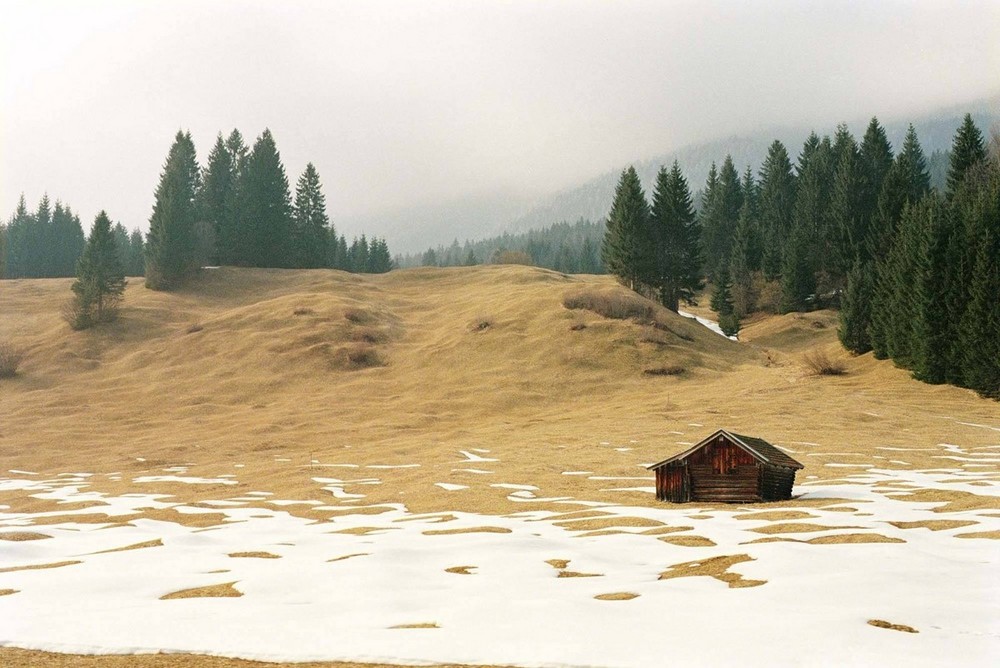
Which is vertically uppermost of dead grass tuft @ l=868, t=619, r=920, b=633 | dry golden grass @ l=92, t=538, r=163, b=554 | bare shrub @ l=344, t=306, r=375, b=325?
bare shrub @ l=344, t=306, r=375, b=325

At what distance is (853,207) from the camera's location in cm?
10106

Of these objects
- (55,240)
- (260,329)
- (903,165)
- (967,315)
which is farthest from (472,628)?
(55,240)

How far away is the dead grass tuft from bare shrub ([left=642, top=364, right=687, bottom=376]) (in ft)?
173

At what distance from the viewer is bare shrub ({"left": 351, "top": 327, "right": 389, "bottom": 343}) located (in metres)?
78.9

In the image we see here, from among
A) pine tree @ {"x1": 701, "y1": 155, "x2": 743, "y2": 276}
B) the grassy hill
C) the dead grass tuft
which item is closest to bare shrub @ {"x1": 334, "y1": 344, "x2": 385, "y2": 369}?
the grassy hill

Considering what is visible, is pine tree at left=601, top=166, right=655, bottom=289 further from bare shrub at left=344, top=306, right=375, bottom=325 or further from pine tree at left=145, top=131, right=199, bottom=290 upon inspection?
pine tree at left=145, top=131, right=199, bottom=290

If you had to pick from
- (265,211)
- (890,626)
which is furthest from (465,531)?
(265,211)

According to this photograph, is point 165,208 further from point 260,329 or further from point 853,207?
point 853,207

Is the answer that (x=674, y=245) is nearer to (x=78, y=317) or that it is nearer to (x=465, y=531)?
(x=78, y=317)

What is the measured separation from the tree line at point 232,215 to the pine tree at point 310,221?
0.49 feet

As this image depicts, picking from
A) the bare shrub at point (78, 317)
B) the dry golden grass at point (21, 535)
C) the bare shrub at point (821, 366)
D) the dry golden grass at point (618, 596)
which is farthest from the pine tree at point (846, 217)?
the dry golden grass at point (21, 535)

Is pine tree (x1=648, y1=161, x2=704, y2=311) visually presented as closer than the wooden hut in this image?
No

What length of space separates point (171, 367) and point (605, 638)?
6815 centimetres

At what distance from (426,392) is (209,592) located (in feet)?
155
